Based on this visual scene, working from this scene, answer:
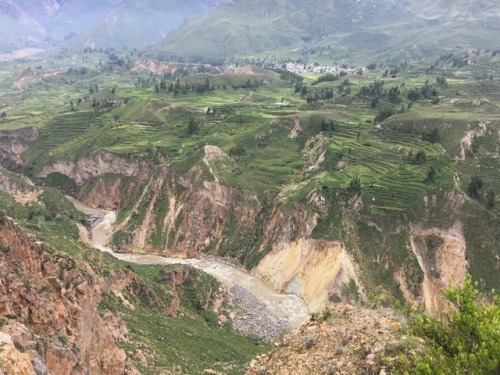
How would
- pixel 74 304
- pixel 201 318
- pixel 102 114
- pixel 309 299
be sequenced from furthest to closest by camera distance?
pixel 102 114 → pixel 309 299 → pixel 201 318 → pixel 74 304

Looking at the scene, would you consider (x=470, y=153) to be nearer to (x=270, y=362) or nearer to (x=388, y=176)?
(x=388, y=176)

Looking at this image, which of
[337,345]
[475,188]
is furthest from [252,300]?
[337,345]

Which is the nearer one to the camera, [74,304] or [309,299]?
[74,304]

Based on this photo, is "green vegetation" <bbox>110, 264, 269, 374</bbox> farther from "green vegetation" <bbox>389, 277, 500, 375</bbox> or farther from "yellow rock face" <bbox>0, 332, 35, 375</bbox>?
"green vegetation" <bbox>389, 277, 500, 375</bbox>

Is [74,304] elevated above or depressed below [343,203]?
above

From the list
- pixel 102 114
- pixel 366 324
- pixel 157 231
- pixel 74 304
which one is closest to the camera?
pixel 366 324

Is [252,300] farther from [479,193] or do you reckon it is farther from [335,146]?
[479,193]

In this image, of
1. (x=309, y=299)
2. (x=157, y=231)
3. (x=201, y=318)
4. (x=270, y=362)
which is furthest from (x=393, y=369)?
(x=157, y=231)

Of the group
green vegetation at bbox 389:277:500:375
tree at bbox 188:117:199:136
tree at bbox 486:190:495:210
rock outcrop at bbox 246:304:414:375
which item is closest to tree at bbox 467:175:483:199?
tree at bbox 486:190:495:210

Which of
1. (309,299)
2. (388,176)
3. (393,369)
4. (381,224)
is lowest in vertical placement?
(309,299)
